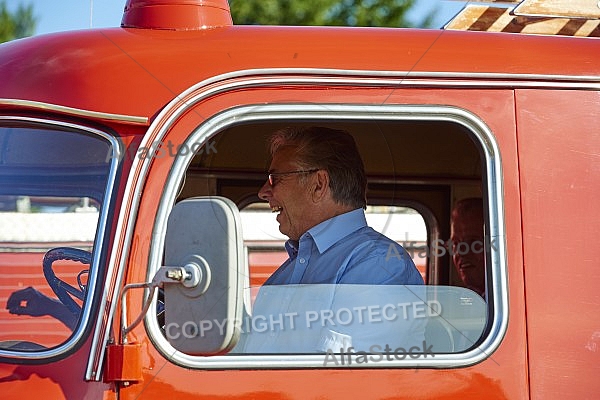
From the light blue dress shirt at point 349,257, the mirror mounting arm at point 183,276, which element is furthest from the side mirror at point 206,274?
the light blue dress shirt at point 349,257

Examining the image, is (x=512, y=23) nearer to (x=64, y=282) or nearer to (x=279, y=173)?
(x=279, y=173)

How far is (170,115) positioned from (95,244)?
14.1 inches

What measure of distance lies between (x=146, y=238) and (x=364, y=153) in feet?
4.11

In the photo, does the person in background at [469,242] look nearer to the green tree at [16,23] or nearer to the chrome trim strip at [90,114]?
the chrome trim strip at [90,114]

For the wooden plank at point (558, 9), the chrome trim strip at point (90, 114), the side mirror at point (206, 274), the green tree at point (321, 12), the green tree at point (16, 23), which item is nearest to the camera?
the side mirror at point (206, 274)

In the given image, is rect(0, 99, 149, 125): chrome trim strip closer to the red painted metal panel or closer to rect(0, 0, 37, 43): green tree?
the red painted metal panel

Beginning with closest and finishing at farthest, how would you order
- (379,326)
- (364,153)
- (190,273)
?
(190,273)
(379,326)
(364,153)

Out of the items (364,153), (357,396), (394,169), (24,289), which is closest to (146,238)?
(24,289)

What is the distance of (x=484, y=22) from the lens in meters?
2.93

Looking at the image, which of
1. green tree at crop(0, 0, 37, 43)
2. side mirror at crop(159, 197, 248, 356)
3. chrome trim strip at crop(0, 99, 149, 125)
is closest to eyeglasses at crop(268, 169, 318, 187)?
chrome trim strip at crop(0, 99, 149, 125)

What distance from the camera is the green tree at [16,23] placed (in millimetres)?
17406

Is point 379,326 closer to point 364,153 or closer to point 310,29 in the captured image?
point 310,29

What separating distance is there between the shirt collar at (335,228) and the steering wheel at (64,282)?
716mm

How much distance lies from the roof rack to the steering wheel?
1278mm
